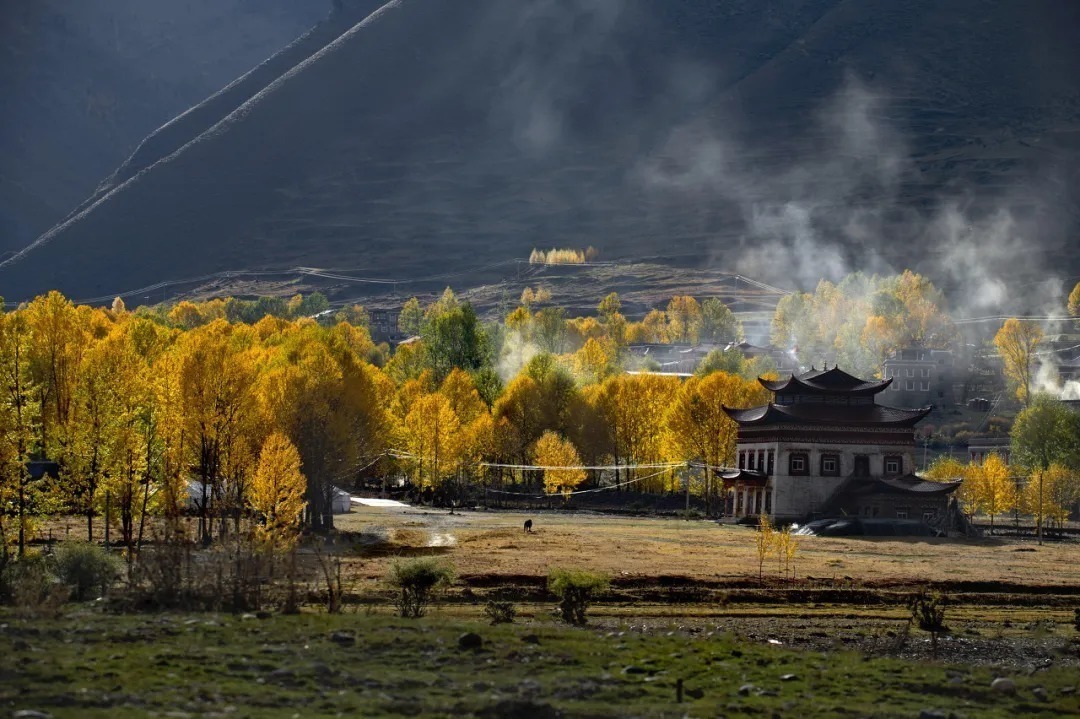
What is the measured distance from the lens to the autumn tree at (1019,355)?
185 metres

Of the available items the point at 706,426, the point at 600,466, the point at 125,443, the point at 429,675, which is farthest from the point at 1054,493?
the point at 429,675

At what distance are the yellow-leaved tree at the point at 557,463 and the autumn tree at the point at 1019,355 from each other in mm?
74383

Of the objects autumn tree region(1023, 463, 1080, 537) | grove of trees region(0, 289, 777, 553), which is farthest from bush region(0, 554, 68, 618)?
autumn tree region(1023, 463, 1080, 537)

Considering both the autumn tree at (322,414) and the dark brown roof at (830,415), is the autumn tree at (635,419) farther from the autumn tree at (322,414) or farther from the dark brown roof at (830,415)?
the autumn tree at (322,414)

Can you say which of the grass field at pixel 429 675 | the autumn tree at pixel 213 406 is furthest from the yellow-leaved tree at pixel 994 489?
the grass field at pixel 429 675

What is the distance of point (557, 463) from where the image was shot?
394ft

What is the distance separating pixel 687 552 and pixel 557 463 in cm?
4761

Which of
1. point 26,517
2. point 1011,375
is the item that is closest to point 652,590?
point 26,517

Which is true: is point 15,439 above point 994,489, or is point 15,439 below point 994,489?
above

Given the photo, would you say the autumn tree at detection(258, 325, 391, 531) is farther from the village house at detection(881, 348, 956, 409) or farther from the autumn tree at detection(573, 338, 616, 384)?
the village house at detection(881, 348, 956, 409)

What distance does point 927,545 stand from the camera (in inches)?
3324

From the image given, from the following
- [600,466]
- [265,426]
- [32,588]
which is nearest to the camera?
[32,588]

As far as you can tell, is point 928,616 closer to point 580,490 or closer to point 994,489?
point 994,489

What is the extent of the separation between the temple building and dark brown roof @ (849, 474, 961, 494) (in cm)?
12
